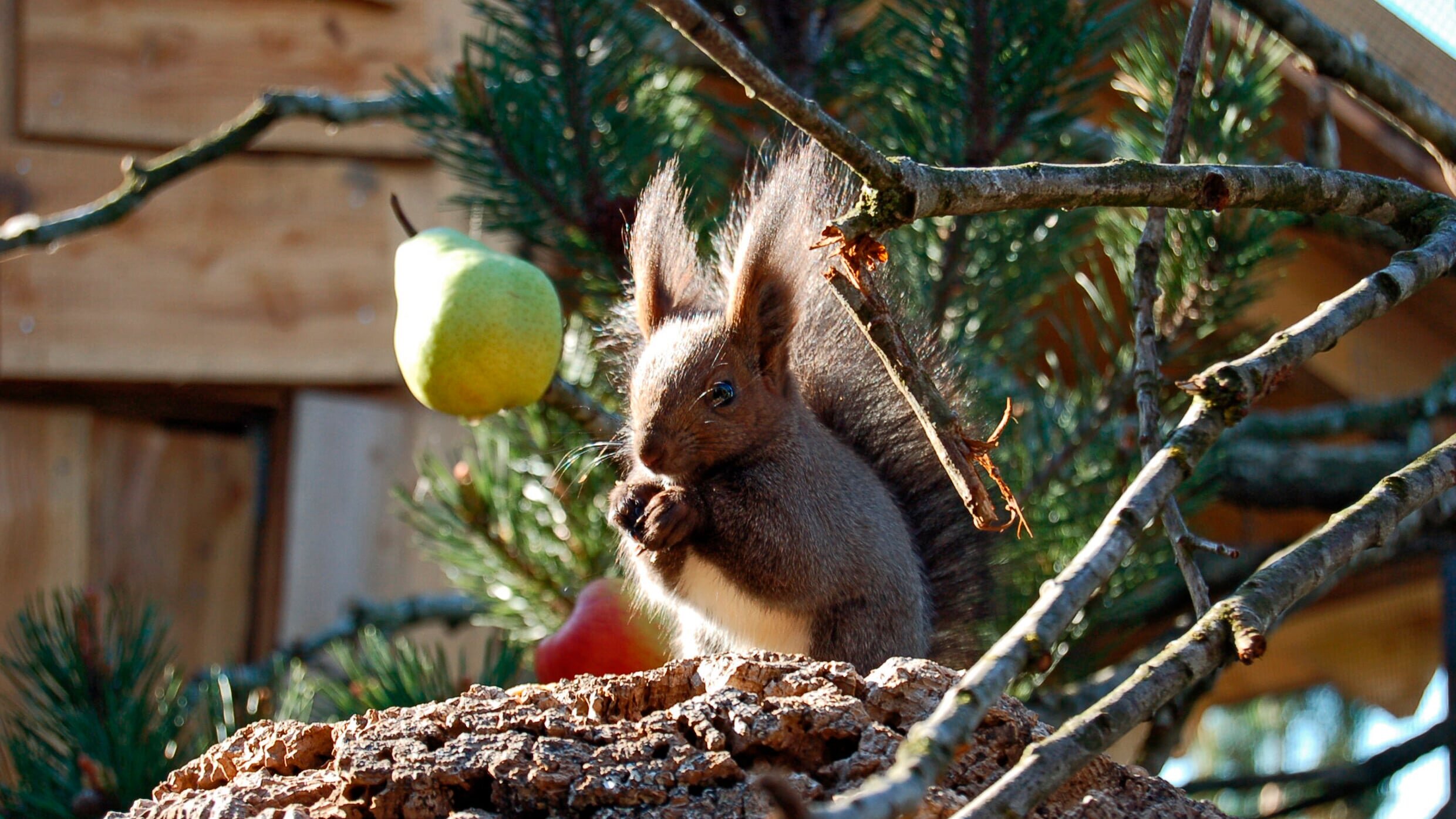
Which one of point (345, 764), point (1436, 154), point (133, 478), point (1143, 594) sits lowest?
point (133, 478)

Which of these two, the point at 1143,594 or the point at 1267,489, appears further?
the point at 1267,489

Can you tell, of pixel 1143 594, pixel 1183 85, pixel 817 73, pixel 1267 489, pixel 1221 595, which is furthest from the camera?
pixel 1267 489

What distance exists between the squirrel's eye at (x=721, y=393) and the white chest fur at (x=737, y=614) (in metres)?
0.20

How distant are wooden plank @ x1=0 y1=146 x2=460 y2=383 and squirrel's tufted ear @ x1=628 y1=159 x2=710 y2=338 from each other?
133 centimetres

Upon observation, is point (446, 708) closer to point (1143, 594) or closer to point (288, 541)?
point (1143, 594)

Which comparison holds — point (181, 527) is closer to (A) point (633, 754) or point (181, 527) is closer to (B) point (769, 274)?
(B) point (769, 274)

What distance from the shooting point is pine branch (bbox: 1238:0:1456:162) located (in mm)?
1363

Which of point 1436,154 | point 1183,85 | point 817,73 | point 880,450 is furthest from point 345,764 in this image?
point 817,73

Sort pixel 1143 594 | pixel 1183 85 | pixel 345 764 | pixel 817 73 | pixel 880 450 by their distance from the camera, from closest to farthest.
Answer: pixel 345 764, pixel 1183 85, pixel 880 450, pixel 817 73, pixel 1143 594

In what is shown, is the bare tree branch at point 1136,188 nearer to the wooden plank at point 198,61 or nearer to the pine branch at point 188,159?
the pine branch at point 188,159

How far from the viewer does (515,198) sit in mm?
1938

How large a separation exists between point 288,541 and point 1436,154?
2406 millimetres

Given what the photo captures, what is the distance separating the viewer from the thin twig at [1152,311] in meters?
0.99

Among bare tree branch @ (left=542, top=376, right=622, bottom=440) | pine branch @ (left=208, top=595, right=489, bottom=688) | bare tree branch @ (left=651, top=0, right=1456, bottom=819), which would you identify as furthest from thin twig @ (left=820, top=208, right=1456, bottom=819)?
pine branch @ (left=208, top=595, right=489, bottom=688)
